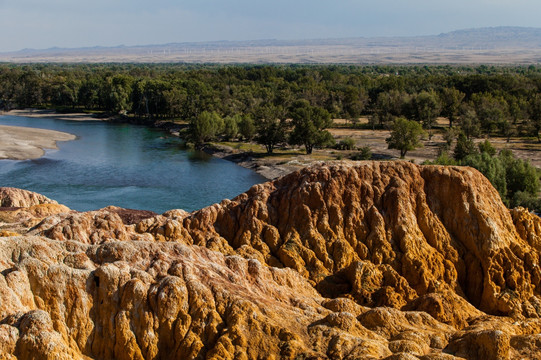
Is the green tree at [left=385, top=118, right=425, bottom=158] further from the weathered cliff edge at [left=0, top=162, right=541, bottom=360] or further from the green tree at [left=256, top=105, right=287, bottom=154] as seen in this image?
the weathered cliff edge at [left=0, top=162, right=541, bottom=360]

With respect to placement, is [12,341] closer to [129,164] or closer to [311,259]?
[311,259]

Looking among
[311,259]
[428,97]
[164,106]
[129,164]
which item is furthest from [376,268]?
[164,106]

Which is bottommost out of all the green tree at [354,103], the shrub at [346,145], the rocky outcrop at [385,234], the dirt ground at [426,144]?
the dirt ground at [426,144]

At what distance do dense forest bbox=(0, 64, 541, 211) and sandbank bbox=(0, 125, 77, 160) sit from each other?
84.9 ft

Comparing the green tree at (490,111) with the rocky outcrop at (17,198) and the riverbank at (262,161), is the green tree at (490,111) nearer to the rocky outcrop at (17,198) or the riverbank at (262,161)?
the riverbank at (262,161)

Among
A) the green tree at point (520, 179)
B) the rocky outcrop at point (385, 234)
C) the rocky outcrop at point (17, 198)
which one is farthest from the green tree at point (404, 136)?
the rocky outcrop at point (385, 234)

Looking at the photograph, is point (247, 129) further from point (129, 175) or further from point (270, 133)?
point (129, 175)

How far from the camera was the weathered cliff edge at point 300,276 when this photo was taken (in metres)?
17.9

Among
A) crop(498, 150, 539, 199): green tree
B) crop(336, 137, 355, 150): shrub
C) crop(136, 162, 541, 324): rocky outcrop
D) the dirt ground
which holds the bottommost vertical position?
the dirt ground

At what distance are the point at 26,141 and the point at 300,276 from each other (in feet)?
301

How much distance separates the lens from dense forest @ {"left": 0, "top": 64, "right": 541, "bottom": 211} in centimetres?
10488

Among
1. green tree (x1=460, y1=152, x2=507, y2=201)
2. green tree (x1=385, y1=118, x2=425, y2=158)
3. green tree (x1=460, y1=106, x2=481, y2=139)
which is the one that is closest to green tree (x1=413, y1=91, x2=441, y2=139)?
green tree (x1=460, y1=106, x2=481, y2=139)

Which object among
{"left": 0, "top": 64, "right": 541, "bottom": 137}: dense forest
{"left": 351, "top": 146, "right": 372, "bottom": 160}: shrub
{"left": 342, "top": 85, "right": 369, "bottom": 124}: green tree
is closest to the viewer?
{"left": 351, "top": 146, "right": 372, "bottom": 160}: shrub

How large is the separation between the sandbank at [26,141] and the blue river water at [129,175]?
263 cm
